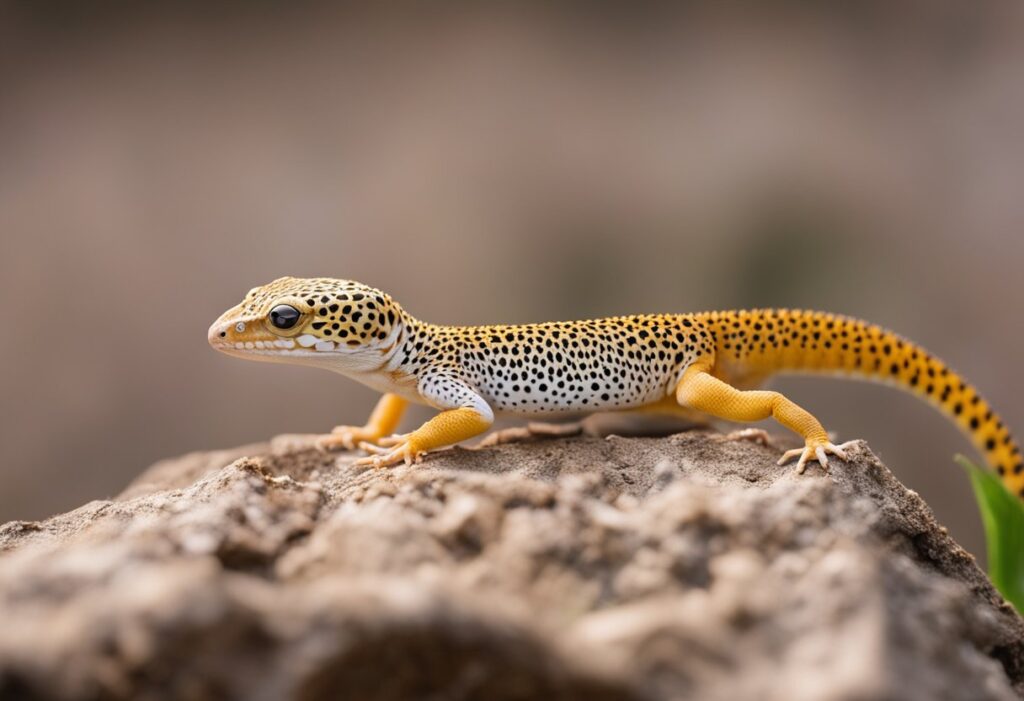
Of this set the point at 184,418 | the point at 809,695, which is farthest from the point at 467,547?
the point at 184,418

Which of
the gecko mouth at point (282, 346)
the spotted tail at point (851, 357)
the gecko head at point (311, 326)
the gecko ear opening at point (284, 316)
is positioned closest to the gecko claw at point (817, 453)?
the spotted tail at point (851, 357)

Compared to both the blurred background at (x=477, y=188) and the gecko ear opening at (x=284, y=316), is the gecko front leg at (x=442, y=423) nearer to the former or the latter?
the gecko ear opening at (x=284, y=316)

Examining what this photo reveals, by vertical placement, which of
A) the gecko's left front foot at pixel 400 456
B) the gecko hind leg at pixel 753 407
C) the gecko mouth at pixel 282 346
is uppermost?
the gecko mouth at pixel 282 346

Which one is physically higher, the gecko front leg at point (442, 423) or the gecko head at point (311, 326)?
the gecko head at point (311, 326)

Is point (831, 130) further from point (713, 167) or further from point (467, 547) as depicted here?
point (467, 547)

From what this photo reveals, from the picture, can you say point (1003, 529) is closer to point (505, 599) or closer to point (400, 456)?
point (400, 456)

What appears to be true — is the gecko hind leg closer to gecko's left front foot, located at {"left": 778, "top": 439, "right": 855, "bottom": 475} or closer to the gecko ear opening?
gecko's left front foot, located at {"left": 778, "top": 439, "right": 855, "bottom": 475}

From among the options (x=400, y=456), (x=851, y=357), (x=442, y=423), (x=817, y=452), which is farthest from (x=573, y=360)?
(x=851, y=357)
